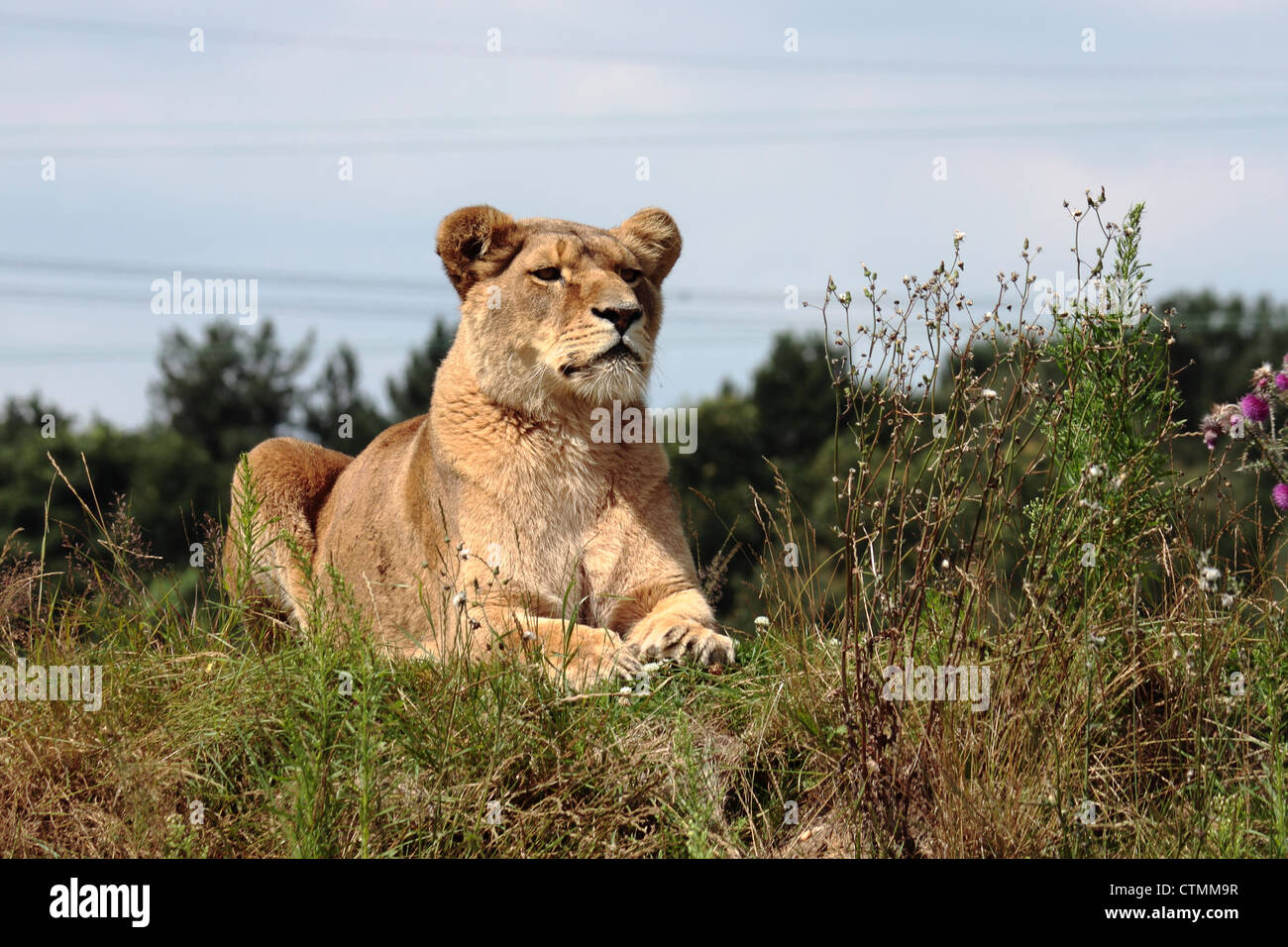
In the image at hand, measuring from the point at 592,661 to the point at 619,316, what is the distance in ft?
5.00

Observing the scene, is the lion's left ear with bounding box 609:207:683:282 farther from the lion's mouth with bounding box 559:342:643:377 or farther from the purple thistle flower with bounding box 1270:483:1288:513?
the purple thistle flower with bounding box 1270:483:1288:513

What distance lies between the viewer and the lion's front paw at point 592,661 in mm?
5219

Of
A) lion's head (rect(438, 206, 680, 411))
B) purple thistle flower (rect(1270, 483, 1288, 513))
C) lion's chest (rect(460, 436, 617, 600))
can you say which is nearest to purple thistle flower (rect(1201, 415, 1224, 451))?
→ purple thistle flower (rect(1270, 483, 1288, 513))

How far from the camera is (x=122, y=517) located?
19.5ft

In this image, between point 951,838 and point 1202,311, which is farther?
point 1202,311

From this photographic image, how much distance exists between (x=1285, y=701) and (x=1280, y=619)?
29 cm

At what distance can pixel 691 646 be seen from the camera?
5.61 m

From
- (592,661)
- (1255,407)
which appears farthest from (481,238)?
(1255,407)

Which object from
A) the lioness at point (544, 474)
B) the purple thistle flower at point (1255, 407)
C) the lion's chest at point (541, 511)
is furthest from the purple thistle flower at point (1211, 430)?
the lion's chest at point (541, 511)

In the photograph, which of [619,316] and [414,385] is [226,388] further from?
[619,316]

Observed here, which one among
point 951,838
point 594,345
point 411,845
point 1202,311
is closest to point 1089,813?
point 951,838
